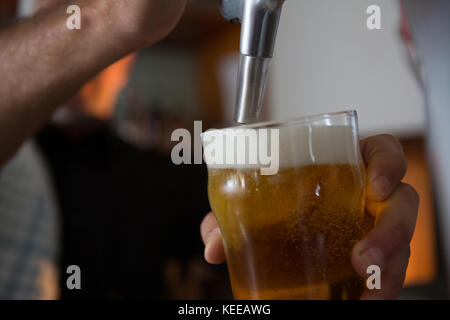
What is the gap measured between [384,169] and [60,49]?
1.19ft

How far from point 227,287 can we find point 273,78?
4.54ft

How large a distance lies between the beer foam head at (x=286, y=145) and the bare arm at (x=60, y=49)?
121 mm

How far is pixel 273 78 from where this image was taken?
2775 mm

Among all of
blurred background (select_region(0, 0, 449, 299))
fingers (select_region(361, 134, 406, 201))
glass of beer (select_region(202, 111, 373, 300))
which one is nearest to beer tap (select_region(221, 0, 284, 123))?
glass of beer (select_region(202, 111, 373, 300))

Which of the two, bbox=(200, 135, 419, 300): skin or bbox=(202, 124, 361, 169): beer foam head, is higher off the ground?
bbox=(202, 124, 361, 169): beer foam head

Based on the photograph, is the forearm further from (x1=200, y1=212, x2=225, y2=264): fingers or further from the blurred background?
the blurred background

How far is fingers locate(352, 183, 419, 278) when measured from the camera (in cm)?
42

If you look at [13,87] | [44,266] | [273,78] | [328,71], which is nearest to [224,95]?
[273,78]

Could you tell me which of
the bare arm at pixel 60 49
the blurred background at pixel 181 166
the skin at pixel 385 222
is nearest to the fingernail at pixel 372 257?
the skin at pixel 385 222

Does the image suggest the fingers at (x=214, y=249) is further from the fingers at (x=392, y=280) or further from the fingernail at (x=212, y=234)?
the fingers at (x=392, y=280)

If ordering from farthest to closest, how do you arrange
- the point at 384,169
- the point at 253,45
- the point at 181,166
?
1. the point at 181,166
2. the point at 384,169
3. the point at 253,45

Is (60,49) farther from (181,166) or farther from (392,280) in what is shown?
(181,166)

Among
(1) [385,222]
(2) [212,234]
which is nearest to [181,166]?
(2) [212,234]

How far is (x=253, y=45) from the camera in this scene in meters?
0.38
